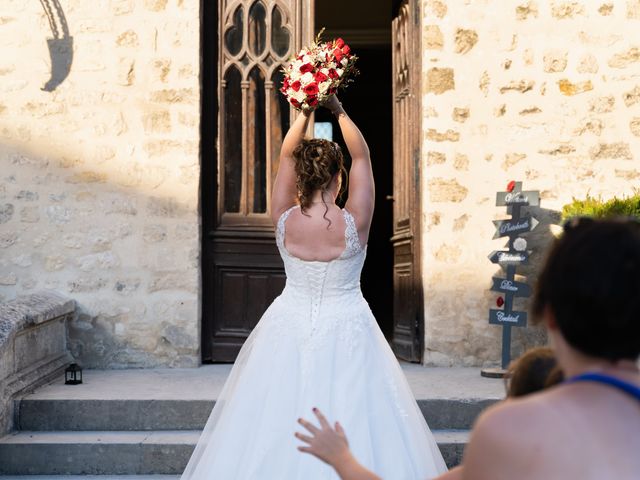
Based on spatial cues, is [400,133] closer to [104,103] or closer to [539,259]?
[539,259]

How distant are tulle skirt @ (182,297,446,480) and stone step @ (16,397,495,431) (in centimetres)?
142

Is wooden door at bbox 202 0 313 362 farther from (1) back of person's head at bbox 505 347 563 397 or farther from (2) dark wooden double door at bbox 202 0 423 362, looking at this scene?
(1) back of person's head at bbox 505 347 563 397

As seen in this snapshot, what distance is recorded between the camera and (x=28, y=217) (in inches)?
286

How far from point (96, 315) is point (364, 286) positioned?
6.40m

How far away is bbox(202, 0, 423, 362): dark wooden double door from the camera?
7531 mm

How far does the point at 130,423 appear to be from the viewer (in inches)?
225

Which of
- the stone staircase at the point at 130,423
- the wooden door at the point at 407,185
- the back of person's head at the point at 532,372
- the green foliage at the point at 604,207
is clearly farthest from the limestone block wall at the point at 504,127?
the back of person's head at the point at 532,372

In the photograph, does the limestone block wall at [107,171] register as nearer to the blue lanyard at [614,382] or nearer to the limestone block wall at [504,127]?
the limestone block wall at [504,127]

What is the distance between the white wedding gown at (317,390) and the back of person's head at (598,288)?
2.77m

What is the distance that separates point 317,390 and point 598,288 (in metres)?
2.96

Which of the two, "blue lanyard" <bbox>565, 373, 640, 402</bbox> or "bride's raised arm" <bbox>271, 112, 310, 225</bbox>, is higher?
"bride's raised arm" <bbox>271, 112, 310, 225</bbox>

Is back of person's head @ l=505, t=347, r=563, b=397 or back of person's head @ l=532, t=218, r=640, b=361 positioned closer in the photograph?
back of person's head @ l=532, t=218, r=640, b=361

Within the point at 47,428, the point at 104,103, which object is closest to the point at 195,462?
the point at 47,428

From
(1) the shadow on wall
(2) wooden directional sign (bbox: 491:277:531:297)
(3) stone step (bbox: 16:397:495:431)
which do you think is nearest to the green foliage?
(2) wooden directional sign (bbox: 491:277:531:297)
